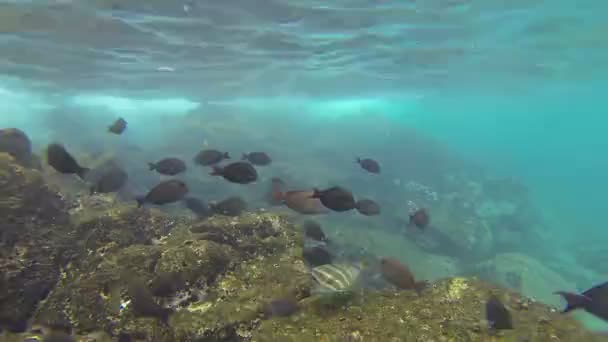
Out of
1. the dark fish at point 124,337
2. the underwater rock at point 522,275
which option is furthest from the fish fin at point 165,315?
the underwater rock at point 522,275

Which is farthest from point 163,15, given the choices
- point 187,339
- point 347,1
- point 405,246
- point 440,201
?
point 440,201

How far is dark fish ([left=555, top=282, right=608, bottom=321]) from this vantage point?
3447mm

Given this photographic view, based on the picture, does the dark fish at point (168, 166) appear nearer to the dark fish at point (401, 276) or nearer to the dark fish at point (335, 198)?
the dark fish at point (335, 198)

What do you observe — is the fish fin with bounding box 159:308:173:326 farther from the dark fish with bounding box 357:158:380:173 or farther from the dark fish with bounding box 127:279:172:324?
the dark fish with bounding box 357:158:380:173

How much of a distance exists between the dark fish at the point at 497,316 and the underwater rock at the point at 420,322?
Result: 7 centimetres

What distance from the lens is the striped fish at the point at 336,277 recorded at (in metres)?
3.68

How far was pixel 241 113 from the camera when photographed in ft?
124

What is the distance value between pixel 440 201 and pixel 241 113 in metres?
22.0

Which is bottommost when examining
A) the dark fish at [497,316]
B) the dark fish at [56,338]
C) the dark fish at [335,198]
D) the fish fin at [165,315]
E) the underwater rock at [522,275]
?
the underwater rock at [522,275]

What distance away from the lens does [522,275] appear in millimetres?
19141

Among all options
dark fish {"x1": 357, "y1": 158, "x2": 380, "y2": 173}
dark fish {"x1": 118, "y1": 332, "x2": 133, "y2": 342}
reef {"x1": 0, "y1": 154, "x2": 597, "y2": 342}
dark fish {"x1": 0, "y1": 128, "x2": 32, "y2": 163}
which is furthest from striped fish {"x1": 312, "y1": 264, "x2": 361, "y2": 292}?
dark fish {"x1": 0, "y1": 128, "x2": 32, "y2": 163}

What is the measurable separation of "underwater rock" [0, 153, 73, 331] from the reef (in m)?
0.01

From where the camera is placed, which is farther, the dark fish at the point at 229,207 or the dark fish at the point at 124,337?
the dark fish at the point at 229,207

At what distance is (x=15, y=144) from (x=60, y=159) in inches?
138
